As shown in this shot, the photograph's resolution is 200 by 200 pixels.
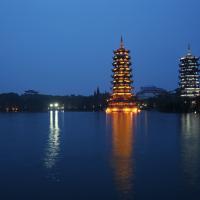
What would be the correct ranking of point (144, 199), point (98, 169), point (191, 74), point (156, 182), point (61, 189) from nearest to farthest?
point (144, 199)
point (61, 189)
point (156, 182)
point (98, 169)
point (191, 74)

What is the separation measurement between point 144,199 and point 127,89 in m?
112

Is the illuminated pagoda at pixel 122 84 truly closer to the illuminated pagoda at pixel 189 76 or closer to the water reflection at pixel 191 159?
the illuminated pagoda at pixel 189 76

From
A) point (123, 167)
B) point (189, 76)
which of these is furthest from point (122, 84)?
point (123, 167)

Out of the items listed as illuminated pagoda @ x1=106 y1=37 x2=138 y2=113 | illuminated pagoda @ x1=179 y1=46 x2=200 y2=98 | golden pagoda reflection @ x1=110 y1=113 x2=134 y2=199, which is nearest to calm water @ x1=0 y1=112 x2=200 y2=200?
golden pagoda reflection @ x1=110 y1=113 x2=134 y2=199

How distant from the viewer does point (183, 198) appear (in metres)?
15.6

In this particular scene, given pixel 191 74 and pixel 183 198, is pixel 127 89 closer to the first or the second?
pixel 191 74

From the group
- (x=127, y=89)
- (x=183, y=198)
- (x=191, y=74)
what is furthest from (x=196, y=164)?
(x=191, y=74)

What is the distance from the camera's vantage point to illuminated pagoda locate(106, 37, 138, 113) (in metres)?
128

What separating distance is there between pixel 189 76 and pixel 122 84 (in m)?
44.3

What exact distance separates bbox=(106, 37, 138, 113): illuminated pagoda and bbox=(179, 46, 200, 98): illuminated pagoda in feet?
119

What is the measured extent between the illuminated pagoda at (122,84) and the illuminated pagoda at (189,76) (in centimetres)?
3615

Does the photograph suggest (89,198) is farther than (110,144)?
No

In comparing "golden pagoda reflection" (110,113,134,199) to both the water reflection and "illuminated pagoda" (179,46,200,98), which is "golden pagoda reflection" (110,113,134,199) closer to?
the water reflection

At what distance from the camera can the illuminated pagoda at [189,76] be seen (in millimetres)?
161250
